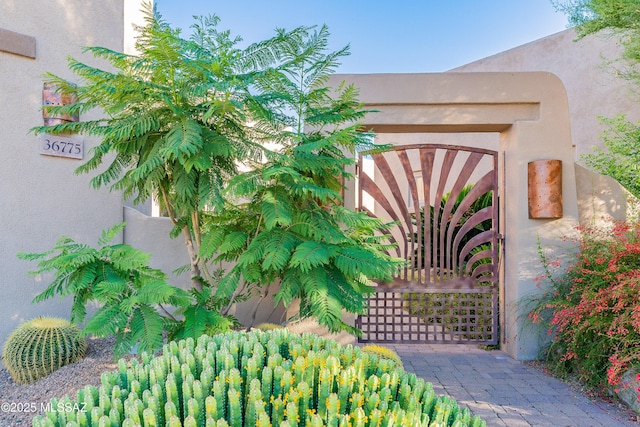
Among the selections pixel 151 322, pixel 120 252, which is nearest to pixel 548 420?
pixel 151 322

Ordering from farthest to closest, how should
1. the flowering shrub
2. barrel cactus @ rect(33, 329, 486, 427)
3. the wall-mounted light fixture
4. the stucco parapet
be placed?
the wall-mounted light fixture
the stucco parapet
the flowering shrub
barrel cactus @ rect(33, 329, 486, 427)

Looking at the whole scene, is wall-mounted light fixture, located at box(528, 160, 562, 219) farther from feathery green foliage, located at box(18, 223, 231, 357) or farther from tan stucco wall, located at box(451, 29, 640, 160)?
tan stucco wall, located at box(451, 29, 640, 160)

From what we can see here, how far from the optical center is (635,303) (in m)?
3.59

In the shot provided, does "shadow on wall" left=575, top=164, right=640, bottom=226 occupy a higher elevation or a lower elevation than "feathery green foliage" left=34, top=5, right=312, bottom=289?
lower

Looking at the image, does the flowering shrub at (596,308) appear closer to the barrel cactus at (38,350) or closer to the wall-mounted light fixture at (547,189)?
the wall-mounted light fixture at (547,189)

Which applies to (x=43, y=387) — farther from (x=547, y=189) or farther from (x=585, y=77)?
(x=585, y=77)

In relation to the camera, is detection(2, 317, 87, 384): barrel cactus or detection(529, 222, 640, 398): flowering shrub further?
detection(2, 317, 87, 384): barrel cactus

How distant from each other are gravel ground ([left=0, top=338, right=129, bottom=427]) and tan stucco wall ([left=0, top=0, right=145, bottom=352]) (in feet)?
3.09

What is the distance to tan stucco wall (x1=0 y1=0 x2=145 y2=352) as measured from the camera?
4352mm

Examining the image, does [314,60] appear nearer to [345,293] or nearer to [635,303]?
[345,293]

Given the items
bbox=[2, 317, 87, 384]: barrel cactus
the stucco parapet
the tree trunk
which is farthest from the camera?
the stucco parapet

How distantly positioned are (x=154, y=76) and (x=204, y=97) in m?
0.41

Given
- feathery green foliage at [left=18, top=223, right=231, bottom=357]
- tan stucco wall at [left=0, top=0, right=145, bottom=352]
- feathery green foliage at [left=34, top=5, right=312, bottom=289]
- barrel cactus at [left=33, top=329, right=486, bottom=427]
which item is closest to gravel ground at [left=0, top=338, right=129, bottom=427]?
tan stucco wall at [left=0, top=0, right=145, bottom=352]

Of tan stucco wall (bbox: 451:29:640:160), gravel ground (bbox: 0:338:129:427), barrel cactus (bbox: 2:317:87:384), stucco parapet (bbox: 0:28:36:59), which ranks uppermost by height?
tan stucco wall (bbox: 451:29:640:160)
